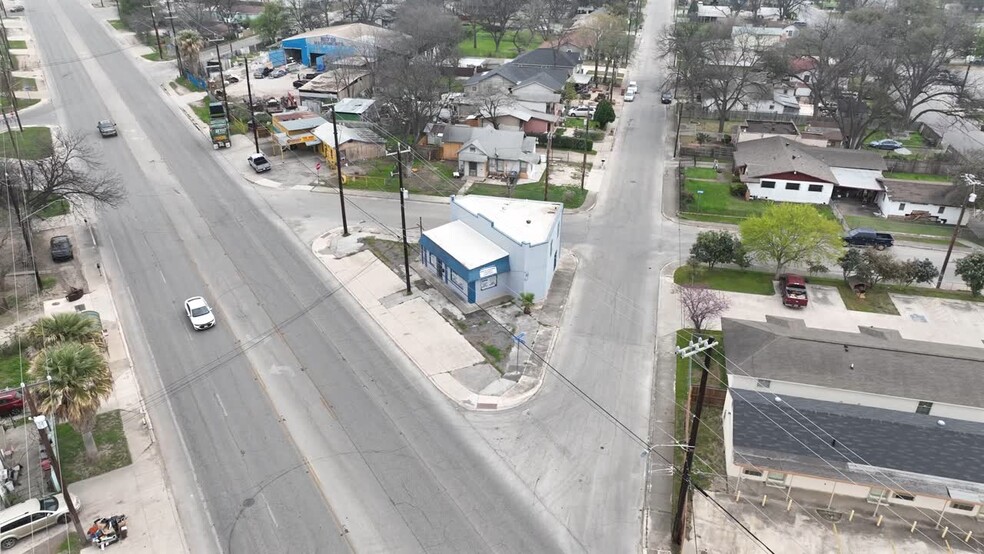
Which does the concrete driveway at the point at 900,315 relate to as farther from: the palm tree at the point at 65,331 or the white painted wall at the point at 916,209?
the palm tree at the point at 65,331

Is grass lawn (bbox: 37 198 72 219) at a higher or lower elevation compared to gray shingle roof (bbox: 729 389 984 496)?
higher

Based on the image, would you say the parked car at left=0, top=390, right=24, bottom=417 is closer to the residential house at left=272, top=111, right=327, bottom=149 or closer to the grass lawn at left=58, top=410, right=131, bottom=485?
the grass lawn at left=58, top=410, right=131, bottom=485

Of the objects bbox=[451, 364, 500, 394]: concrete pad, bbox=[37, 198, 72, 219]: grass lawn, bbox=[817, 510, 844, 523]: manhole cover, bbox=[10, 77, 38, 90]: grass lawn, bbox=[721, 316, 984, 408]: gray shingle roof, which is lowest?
bbox=[817, 510, 844, 523]: manhole cover

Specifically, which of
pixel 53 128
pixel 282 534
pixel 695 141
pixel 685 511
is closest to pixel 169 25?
pixel 53 128

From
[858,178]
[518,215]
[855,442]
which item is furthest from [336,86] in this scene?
[855,442]

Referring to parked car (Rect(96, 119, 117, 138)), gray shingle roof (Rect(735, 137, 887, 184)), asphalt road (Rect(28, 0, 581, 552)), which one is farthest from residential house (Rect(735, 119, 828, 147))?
parked car (Rect(96, 119, 117, 138))

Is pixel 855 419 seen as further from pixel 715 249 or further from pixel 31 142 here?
pixel 31 142

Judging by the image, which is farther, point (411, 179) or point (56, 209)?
point (411, 179)
